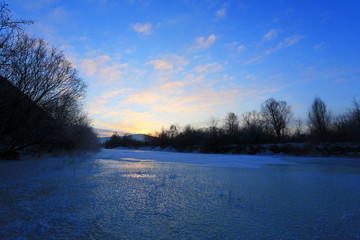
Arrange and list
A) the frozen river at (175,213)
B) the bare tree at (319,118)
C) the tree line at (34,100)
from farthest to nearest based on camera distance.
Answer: the bare tree at (319,118) < the tree line at (34,100) < the frozen river at (175,213)

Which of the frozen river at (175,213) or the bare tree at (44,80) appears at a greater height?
the bare tree at (44,80)

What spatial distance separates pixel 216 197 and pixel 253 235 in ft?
5.79

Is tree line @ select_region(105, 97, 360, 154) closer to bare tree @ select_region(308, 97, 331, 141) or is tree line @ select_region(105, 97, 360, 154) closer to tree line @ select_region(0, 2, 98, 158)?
bare tree @ select_region(308, 97, 331, 141)

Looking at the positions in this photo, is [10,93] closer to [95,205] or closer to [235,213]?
[95,205]

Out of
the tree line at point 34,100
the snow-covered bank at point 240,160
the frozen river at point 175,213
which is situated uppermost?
the tree line at point 34,100

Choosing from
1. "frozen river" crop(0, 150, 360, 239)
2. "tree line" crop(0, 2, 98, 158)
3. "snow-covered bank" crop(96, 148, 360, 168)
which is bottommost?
"snow-covered bank" crop(96, 148, 360, 168)

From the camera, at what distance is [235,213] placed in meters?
3.15

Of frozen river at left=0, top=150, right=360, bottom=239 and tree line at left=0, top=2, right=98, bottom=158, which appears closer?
frozen river at left=0, top=150, right=360, bottom=239

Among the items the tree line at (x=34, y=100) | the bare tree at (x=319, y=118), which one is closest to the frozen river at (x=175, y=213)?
the tree line at (x=34, y=100)

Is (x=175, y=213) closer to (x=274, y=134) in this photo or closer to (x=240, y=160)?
(x=240, y=160)

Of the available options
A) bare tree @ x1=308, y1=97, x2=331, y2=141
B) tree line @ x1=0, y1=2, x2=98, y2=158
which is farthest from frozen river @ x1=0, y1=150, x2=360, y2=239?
bare tree @ x1=308, y1=97, x2=331, y2=141

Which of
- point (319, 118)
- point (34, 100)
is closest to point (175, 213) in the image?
point (34, 100)

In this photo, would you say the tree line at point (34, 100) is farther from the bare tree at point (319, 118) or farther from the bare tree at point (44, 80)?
the bare tree at point (319, 118)

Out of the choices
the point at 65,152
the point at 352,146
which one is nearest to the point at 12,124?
the point at 65,152
